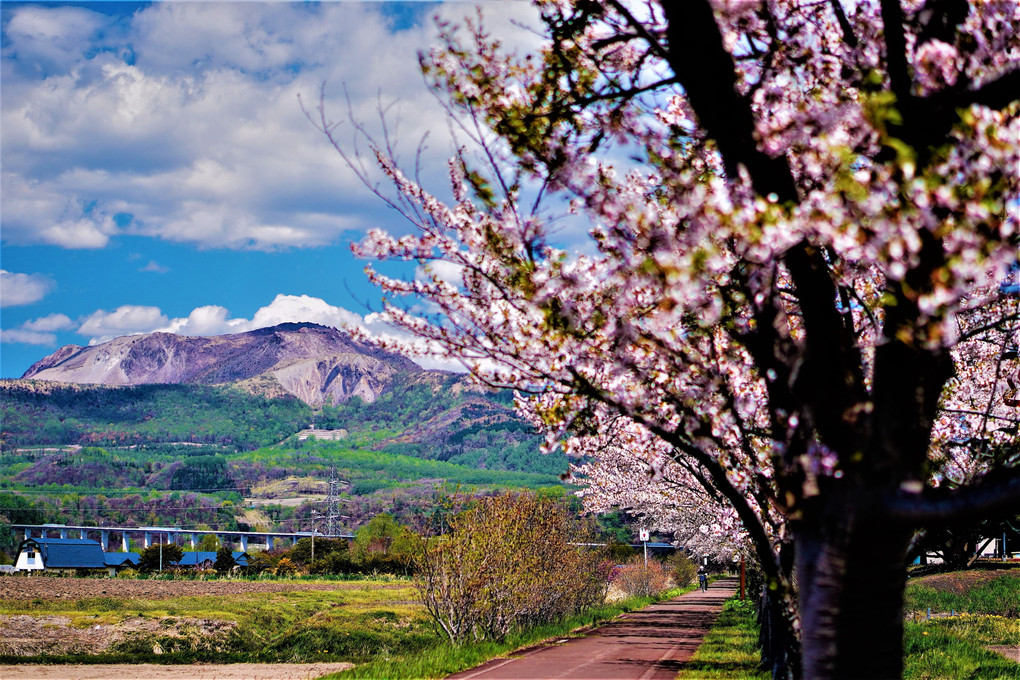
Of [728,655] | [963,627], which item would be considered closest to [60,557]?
[728,655]

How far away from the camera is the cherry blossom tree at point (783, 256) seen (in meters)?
3.78

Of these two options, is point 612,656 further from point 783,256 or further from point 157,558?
point 157,558

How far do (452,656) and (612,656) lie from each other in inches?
179

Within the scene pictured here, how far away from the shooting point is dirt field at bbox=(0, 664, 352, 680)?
2505 cm

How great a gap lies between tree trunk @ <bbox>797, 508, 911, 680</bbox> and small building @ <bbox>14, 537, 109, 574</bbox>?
111 meters

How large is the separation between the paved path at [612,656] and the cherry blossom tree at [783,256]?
11.7m

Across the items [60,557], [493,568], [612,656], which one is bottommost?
[60,557]

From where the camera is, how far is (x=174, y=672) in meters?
27.4

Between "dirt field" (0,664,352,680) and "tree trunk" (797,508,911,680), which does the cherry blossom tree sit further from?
"dirt field" (0,664,352,680)

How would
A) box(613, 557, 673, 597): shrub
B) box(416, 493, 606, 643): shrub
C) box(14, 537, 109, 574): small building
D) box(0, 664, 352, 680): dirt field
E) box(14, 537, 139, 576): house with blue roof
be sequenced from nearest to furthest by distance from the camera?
box(416, 493, 606, 643): shrub < box(0, 664, 352, 680): dirt field < box(613, 557, 673, 597): shrub < box(14, 537, 139, 576): house with blue roof < box(14, 537, 109, 574): small building

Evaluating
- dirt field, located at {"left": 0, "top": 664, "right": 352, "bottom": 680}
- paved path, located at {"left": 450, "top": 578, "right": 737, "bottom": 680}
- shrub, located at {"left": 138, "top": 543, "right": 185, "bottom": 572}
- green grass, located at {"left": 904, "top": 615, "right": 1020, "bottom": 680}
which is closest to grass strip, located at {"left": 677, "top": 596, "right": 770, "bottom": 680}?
paved path, located at {"left": 450, "top": 578, "right": 737, "bottom": 680}

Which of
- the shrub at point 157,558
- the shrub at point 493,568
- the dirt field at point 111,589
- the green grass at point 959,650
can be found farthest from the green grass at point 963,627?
the shrub at point 157,558

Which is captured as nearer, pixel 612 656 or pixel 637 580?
pixel 612 656

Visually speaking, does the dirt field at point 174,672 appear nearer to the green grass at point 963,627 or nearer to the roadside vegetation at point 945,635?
the roadside vegetation at point 945,635
